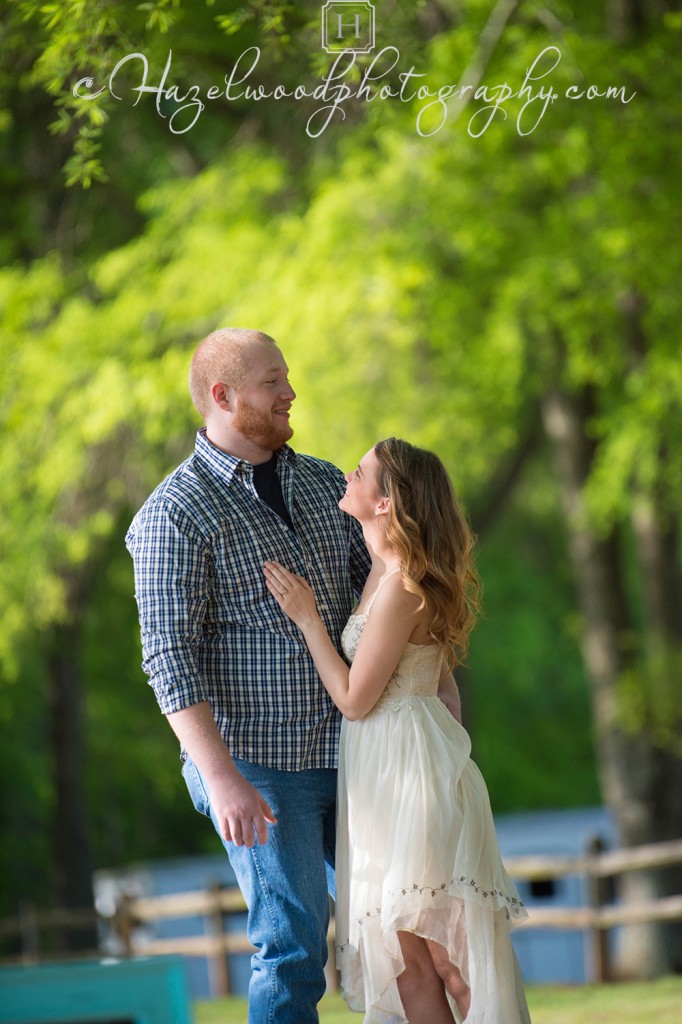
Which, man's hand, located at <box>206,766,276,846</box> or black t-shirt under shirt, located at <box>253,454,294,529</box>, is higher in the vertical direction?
black t-shirt under shirt, located at <box>253,454,294,529</box>

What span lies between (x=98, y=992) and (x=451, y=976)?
1.19 metres

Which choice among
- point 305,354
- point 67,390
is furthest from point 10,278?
point 305,354

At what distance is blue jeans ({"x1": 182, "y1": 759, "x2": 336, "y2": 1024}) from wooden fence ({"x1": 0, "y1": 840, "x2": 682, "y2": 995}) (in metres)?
5.55

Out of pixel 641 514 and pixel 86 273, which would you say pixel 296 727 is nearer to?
pixel 641 514

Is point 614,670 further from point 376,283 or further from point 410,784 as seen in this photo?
point 410,784

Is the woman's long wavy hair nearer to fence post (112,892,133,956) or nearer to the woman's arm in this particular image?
the woman's arm

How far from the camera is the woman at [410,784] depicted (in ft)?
11.0

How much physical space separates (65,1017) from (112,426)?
7976 mm

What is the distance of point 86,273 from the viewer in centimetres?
1184

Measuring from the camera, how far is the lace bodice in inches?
139

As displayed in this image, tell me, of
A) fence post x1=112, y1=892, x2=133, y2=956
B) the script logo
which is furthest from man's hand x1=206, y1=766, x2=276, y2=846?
fence post x1=112, y1=892, x2=133, y2=956

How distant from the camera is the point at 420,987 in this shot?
341 cm

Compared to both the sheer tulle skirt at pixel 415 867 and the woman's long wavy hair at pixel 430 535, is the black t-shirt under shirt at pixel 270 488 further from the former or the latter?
Result: the sheer tulle skirt at pixel 415 867

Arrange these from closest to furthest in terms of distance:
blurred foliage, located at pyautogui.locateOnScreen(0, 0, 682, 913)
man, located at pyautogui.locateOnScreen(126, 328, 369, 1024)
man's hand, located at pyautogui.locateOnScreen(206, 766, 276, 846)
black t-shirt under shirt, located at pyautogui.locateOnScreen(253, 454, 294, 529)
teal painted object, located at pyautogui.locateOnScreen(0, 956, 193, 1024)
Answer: teal painted object, located at pyautogui.locateOnScreen(0, 956, 193, 1024) < man's hand, located at pyautogui.locateOnScreen(206, 766, 276, 846) < man, located at pyautogui.locateOnScreen(126, 328, 369, 1024) < black t-shirt under shirt, located at pyautogui.locateOnScreen(253, 454, 294, 529) < blurred foliage, located at pyautogui.locateOnScreen(0, 0, 682, 913)
